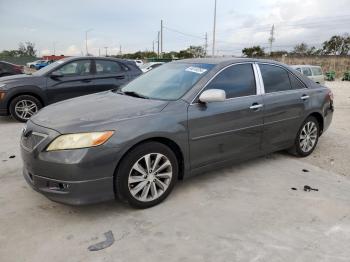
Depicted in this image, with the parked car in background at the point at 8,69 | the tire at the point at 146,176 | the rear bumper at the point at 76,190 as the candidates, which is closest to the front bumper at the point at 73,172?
the rear bumper at the point at 76,190

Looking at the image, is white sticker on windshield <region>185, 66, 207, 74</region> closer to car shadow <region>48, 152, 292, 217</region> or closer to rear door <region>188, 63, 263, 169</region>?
rear door <region>188, 63, 263, 169</region>

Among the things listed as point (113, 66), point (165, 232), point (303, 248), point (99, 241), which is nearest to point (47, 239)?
point (99, 241)

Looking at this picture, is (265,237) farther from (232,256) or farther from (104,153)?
(104,153)

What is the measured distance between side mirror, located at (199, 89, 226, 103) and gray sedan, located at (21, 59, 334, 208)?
12mm

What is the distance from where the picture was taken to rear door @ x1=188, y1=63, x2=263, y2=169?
3.92m

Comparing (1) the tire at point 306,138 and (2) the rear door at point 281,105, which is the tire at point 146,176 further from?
(1) the tire at point 306,138

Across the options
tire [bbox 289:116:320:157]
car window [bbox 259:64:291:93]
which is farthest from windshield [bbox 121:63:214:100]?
tire [bbox 289:116:320:157]

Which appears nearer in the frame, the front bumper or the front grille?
the front bumper

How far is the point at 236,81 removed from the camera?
4426 mm

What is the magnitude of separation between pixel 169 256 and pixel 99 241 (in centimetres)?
65

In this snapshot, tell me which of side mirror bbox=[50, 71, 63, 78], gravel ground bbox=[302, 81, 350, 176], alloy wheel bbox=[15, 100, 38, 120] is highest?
side mirror bbox=[50, 71, 63, 78]

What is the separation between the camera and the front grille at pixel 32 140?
132 inches

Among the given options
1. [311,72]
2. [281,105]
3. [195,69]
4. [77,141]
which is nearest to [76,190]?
[77,141]

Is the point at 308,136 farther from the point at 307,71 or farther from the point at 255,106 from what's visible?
the point at 307,71
